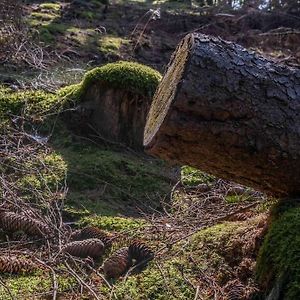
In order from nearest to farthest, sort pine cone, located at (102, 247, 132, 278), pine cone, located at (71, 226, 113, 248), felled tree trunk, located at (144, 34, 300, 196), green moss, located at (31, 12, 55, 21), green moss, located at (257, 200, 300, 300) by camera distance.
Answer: green moss, located at (257, 200, 300, 300) < felled tree trunk, located at (144, 34, 300, 196) < pine cone, located at (102, 247, 132, 278) < pine cone, located at (71, 226, 113, 248) < green moss, located at (31, 12, 55, 21)

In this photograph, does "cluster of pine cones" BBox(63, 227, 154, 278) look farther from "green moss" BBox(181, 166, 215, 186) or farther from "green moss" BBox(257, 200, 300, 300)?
"green moss" BBox(181, 166, 215, 186)

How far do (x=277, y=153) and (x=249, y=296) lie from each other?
2.13 feet

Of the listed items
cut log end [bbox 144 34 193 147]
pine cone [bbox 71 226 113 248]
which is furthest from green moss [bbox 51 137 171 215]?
cut log end [bbox 144 34 193 147]

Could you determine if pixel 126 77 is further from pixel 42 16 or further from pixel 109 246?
pixel 42 16

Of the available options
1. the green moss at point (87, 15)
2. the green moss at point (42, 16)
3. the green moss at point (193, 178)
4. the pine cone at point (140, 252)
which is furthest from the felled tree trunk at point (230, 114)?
the green moss at point (87, 15)

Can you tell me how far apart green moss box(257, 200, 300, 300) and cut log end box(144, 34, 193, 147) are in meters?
0.69

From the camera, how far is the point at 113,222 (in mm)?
3982

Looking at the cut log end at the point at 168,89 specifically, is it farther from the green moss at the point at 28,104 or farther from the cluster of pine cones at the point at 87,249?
the green moss at the point at 28,104

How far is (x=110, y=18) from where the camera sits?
12.9m

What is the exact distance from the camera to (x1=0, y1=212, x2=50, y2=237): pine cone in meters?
3.71

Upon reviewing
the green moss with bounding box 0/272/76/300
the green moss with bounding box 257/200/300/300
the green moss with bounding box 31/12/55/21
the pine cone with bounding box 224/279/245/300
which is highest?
the green moss with bounding box 31/12/55/21

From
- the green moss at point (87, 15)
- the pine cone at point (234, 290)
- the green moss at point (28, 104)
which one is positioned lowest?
the pine cone at point (234, 290)

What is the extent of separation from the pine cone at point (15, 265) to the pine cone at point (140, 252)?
21.2 inches

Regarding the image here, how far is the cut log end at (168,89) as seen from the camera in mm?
2623
